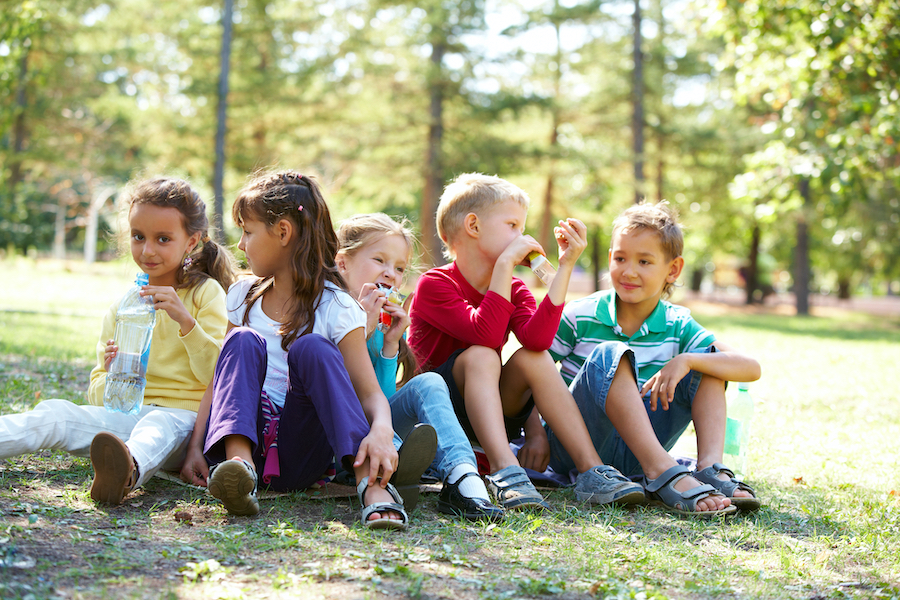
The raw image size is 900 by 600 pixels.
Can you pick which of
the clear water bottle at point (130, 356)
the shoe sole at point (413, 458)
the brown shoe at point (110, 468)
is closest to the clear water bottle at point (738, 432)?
the shoe sole at point (413, 458)

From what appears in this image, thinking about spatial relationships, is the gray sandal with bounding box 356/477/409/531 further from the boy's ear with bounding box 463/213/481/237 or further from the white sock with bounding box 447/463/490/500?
the boy's ear with bounding box 463/213/481/237

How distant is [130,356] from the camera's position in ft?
10.6

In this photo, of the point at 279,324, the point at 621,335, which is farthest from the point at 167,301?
the point at 621,335

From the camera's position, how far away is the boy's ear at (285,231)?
2908 millimetres

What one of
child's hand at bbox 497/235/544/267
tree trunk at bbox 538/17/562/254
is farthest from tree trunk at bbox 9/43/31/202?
child's hand at bbox 497/235/544/267

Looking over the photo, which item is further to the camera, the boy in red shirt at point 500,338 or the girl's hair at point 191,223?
the girl's hair at point 191,223

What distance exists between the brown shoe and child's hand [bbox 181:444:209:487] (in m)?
0.34

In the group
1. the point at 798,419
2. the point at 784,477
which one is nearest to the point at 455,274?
the point at 784,477

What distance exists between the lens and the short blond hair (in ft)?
11.5

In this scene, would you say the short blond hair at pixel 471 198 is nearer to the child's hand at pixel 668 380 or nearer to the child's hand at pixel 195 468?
the child's hand at pixel 668 380

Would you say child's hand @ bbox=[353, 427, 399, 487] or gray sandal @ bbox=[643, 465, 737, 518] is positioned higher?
child's hand @ bbox=[353, 427, 399, 487]

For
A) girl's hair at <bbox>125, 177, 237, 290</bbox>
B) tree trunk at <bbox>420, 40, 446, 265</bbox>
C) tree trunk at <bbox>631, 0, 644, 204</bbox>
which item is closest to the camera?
girl's hair at <bbox>125, 177, 237, 290</bbox>

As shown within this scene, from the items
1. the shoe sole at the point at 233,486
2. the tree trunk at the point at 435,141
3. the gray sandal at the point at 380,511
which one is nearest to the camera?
the shoe sole at the point at 233,486

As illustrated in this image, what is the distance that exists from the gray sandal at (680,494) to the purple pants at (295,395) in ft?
4.06
